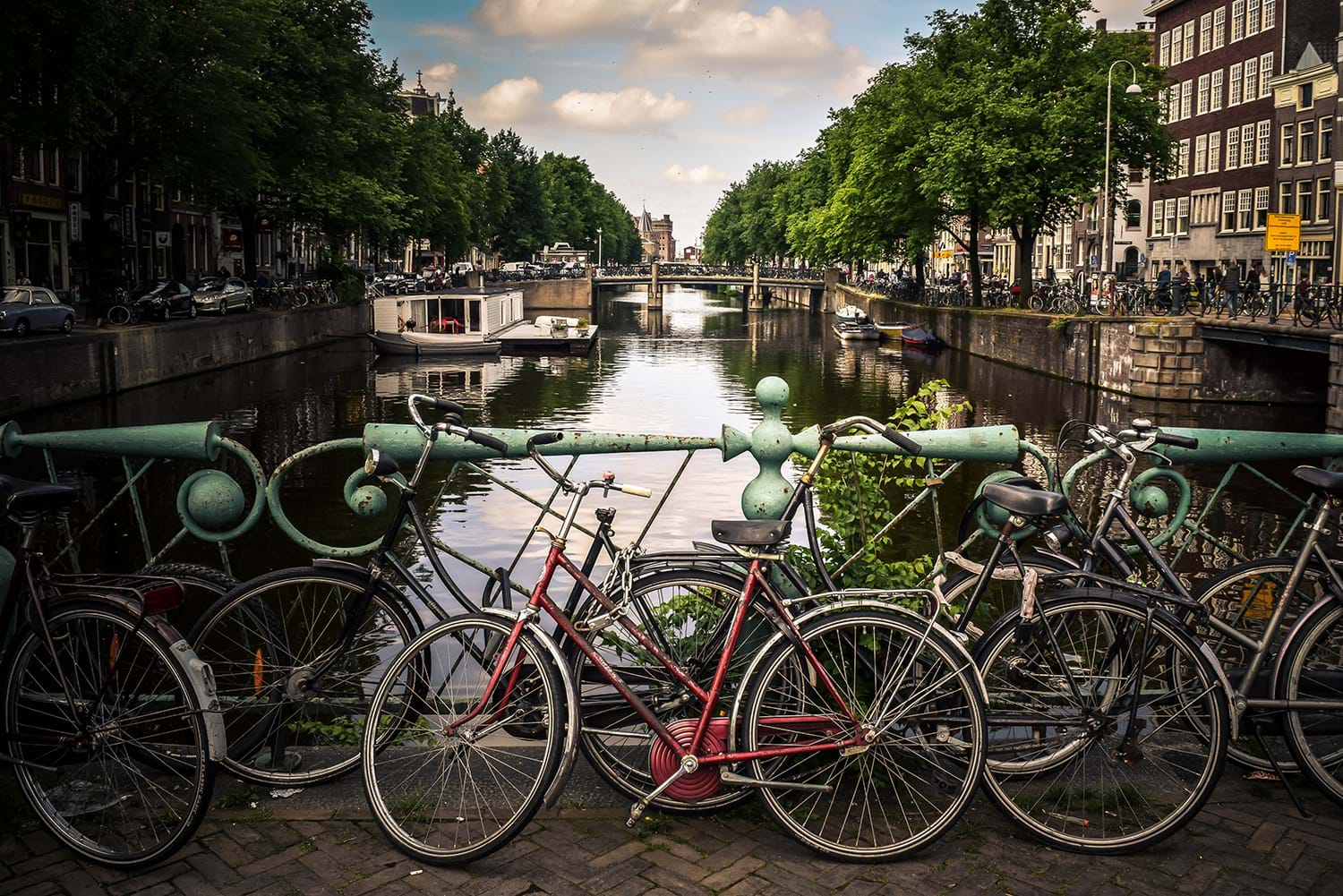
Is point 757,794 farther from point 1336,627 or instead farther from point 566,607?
point 1336,627

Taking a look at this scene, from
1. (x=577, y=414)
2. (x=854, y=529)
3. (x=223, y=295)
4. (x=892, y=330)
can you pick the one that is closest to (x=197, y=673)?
(x=854, y=529)

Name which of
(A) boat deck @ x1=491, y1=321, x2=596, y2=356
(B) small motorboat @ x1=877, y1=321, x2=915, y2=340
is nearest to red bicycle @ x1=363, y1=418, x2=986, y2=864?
(A) boat deck @ x1=491, y1=321, x2=596, y2=356

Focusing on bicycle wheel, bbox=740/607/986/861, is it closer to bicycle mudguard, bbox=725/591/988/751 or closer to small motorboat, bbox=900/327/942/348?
bicycle mudguard, bbox=725/591/988/751

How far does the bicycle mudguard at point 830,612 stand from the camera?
13.8 ft

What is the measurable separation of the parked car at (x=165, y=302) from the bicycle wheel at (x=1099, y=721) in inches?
1590

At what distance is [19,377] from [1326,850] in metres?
26.8

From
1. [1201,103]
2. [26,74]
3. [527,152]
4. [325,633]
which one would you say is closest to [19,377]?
[26,74]

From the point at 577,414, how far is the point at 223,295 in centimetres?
1906

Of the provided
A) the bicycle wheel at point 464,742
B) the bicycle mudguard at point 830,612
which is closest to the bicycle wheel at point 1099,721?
the bicycle mudguard at point 830,612

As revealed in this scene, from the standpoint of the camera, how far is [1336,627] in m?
4.71

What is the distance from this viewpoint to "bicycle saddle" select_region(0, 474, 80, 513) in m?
4.45

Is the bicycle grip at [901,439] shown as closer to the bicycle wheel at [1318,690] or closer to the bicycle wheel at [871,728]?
the bicycle wheel at [871,728]

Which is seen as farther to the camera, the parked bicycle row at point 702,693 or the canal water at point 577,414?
the canal water at point 577,414

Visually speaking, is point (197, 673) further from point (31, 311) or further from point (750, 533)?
point (31, 311)
